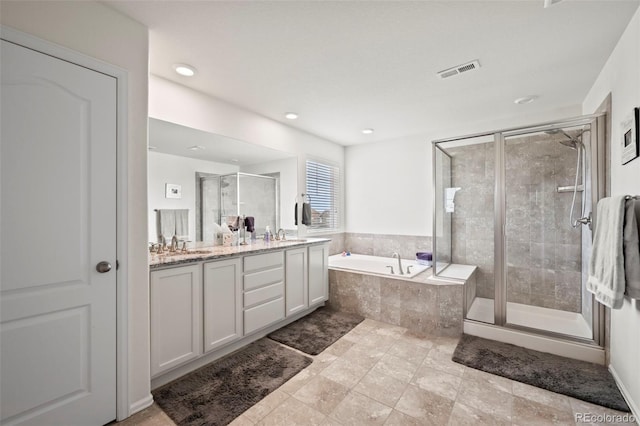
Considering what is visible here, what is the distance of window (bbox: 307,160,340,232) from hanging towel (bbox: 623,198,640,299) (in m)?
3.21

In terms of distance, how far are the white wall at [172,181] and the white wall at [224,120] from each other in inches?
25.1

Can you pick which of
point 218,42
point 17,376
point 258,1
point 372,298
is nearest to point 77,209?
point 17,376

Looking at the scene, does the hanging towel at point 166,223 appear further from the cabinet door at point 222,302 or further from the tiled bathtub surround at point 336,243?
the tiled bathtub surround at point 336,243

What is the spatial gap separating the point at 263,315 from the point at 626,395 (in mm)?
2751

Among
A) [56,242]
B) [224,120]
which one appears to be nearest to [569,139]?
[224,120]

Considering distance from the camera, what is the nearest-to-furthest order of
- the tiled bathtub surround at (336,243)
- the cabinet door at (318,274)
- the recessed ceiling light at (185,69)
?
the recessed ceiling light at (185,69) → the cabinet door at (318,274) → the tiled bathtub surround at (336,243)

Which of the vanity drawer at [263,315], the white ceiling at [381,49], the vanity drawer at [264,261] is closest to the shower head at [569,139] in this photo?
the white ceiling at [381,49]

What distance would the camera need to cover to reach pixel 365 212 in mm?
4758

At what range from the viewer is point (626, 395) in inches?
71.3

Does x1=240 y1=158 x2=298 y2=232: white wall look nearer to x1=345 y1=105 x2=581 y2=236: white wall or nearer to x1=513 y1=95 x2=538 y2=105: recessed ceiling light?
x1=345 y1=105 x2=581 y2=236: white wall

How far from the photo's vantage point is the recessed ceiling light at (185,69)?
2203 millimetres

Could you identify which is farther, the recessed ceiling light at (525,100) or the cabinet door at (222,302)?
the recessed ceiling light at (525,100)

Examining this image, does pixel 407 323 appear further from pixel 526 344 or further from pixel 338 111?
pixel 338 111

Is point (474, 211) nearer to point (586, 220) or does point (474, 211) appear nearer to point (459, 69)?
point (586, 220)
